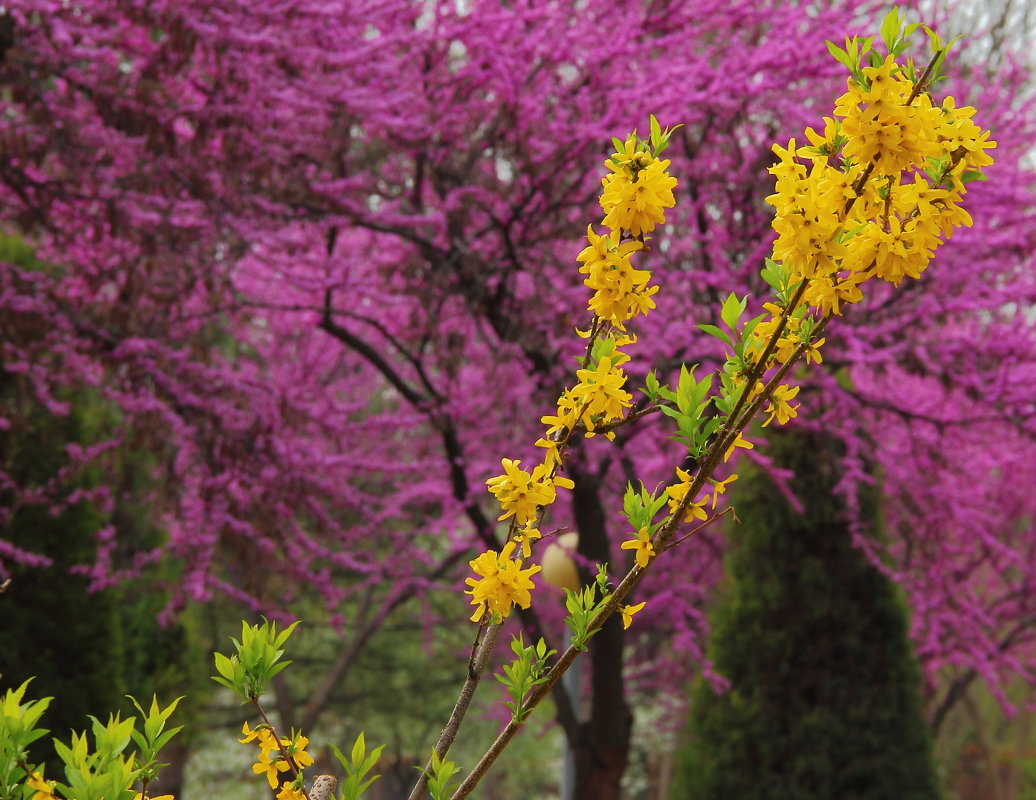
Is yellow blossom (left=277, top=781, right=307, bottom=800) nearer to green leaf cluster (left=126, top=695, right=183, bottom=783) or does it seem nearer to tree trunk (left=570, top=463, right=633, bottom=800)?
green leaf cluster (left=126, top=695, right=183, bottom=783)

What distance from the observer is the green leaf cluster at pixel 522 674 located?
4.66 ft

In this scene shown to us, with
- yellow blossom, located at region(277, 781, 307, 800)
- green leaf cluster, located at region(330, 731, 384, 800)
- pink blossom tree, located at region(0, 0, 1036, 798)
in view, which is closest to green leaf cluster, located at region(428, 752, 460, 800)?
green leaf cluster, located at region(330, 731, 384, 800)

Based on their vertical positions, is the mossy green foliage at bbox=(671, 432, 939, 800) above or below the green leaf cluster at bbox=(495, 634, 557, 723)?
above

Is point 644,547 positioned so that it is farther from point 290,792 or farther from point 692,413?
point 290,792

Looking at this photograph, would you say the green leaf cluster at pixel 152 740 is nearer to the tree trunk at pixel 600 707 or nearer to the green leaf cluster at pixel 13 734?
the green leaf cluster at pixel 13 734

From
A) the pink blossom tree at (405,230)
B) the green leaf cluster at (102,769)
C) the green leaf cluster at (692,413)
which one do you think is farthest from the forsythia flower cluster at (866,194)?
the pink blossom tree at (405,230)

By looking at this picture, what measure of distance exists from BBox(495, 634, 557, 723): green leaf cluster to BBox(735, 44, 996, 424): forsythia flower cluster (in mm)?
467

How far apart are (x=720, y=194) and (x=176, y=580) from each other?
171 inches

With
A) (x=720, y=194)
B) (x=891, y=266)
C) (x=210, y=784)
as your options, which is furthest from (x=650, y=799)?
(x=891, y=266)

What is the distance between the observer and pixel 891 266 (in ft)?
4.61

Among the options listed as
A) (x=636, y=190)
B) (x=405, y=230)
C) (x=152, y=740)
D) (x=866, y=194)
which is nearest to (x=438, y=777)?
(x=152, y=740)

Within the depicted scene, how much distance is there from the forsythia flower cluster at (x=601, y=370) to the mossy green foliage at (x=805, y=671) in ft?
15.8

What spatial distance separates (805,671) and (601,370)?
5370 mm

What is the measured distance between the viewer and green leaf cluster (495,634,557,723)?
1.42 metres
